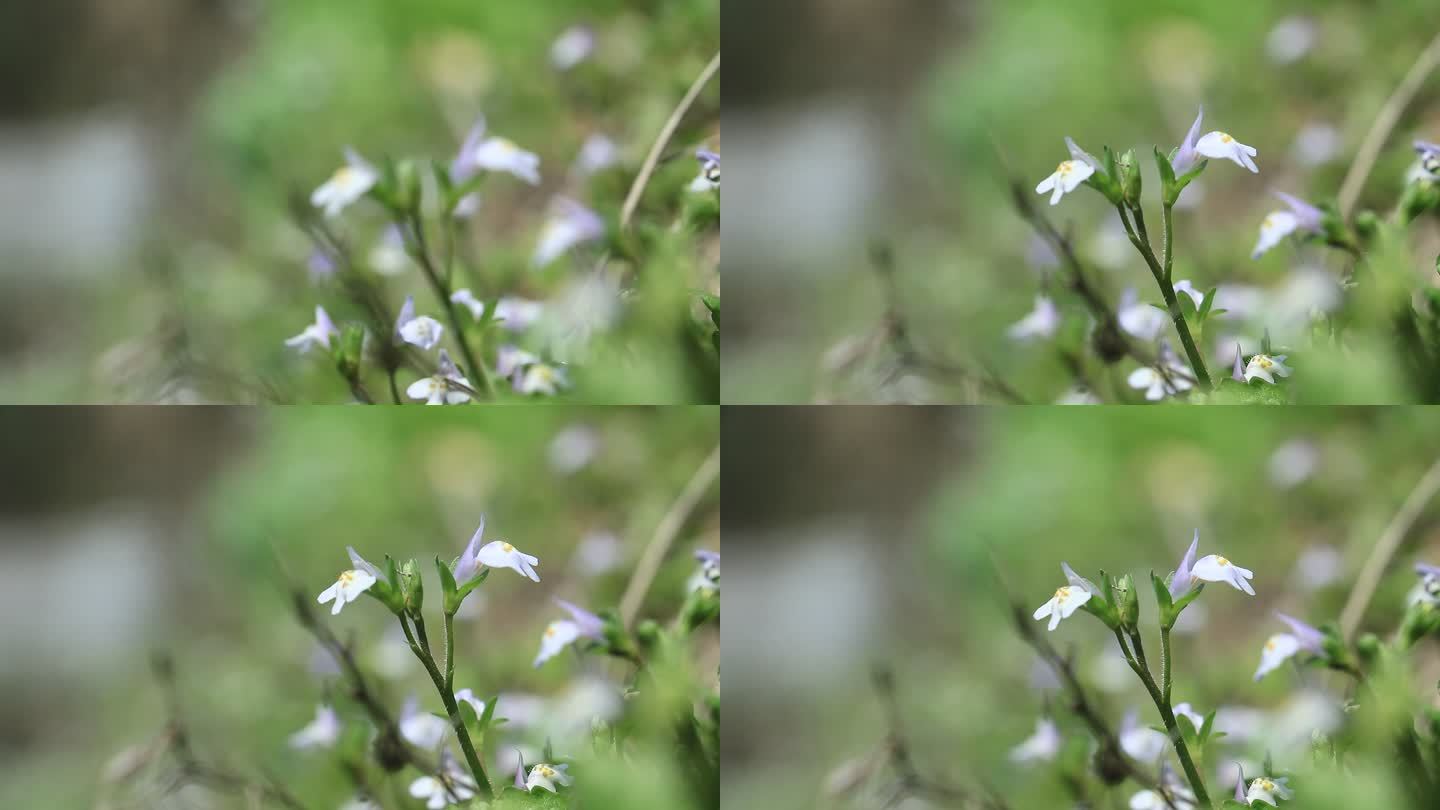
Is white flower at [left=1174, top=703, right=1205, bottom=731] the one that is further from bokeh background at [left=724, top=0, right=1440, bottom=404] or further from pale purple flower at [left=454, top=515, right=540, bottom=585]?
pale purple flower at [left=454, top=515, right=540, bottom=585]

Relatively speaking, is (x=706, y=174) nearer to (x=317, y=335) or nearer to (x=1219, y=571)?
(x=317, y=335)

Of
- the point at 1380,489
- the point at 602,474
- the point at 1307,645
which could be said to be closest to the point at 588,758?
the point at 602,474

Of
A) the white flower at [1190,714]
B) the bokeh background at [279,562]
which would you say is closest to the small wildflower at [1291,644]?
the white flower at [1190,714]

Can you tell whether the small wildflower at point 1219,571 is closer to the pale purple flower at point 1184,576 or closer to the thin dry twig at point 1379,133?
the pale purple flower at point 1184,576

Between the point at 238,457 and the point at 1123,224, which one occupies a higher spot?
Result: the point at 1123,224

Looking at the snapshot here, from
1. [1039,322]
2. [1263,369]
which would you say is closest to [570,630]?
[1039,322]

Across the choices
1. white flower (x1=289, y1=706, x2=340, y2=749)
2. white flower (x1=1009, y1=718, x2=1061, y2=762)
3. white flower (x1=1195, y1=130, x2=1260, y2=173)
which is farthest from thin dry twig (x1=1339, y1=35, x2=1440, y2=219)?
white flower (x1=289, y1=706, x2=340, y2=749)

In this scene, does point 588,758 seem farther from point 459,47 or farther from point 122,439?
point 459,47
